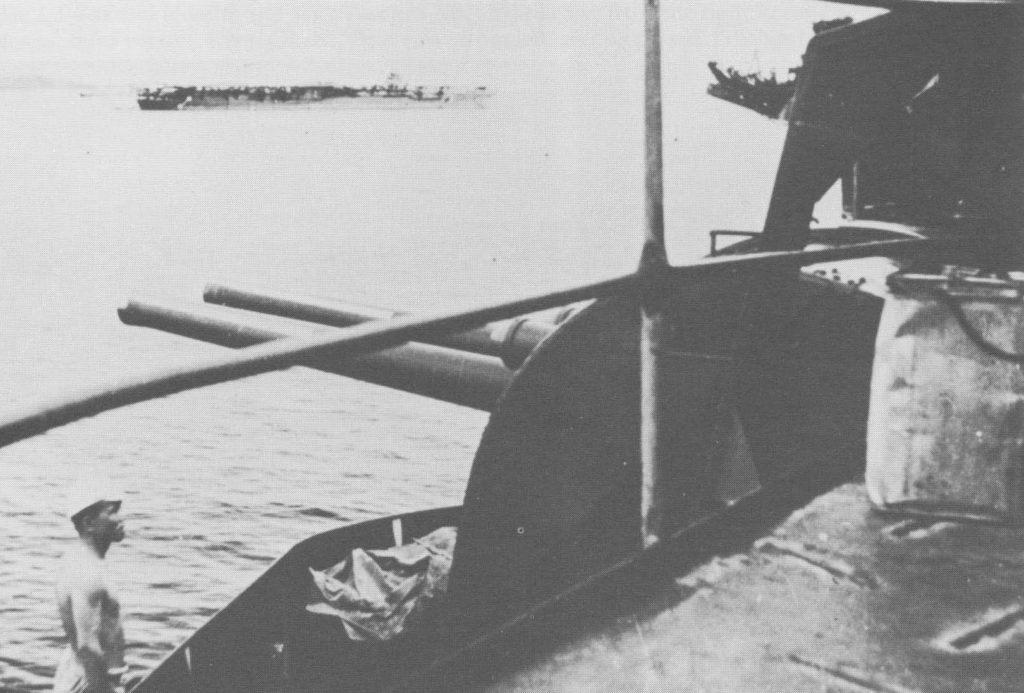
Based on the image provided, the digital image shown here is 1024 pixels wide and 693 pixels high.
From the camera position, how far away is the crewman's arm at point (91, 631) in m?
5.56

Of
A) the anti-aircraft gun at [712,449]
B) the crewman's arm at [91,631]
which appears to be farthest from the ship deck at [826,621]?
the crewman's arm at [91,631]

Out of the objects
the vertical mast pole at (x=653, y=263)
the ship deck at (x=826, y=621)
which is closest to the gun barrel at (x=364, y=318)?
the vertical mast pole at (x=653, y=263)

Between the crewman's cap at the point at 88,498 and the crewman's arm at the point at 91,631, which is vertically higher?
the crewman's cap at the point at 88,498

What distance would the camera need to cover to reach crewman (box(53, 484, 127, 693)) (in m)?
5.53

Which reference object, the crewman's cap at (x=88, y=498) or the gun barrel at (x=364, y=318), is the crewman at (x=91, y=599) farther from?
the gun barrel at (x=364, y=318)

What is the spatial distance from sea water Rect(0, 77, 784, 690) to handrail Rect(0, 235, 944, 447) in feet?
0.11

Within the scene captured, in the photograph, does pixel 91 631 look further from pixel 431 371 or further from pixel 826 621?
pixel 826 621

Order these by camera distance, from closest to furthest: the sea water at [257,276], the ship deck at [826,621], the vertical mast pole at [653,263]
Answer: the ship deck at [826,621] < the vertical mast pole at [653,263] < the sea water at [257,276]

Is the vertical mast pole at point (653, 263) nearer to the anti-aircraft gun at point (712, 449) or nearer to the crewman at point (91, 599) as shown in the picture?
the anti-aircraft gun at point (712, 449)

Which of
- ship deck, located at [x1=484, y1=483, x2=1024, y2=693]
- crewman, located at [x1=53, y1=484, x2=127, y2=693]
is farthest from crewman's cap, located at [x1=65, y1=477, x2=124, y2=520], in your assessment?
ship deck, located at [x1=484, y1=483, x2=1024, y2=693]

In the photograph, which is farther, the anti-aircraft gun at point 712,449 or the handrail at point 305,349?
the anti-aircraft gun at point 712,449

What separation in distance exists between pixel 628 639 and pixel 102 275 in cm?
6008

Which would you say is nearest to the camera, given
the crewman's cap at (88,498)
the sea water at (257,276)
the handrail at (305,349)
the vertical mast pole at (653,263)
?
the handrail at (305,349)

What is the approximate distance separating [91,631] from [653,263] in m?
4.69
